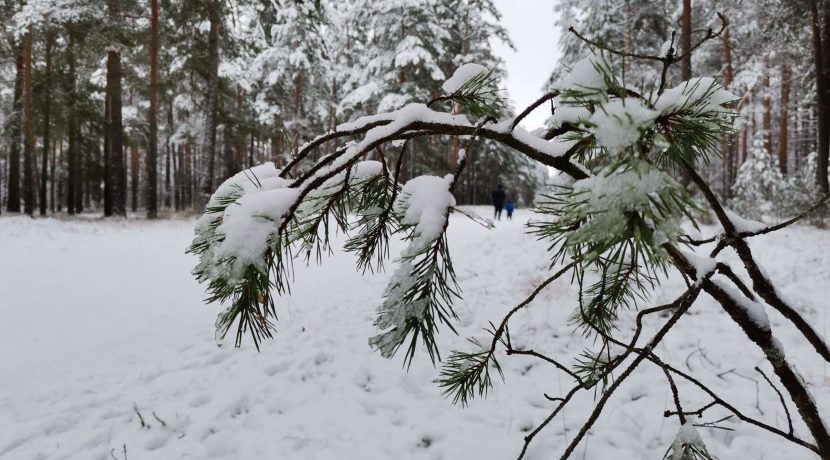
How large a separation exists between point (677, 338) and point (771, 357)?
346cm

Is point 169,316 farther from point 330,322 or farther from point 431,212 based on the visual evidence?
point 431,212

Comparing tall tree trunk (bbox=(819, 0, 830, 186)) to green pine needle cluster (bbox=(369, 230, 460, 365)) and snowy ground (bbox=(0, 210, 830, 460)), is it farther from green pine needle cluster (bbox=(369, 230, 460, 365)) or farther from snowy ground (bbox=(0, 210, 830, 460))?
green pine needle cluster (bbox=(369, 230, 460, 365))

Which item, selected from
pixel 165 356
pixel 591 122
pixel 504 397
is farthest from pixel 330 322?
pixel 591 122

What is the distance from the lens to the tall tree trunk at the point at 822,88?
8.54 meters

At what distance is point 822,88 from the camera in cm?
890

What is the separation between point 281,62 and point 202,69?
4.64 m

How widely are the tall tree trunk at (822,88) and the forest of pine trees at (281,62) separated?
0.03 metres

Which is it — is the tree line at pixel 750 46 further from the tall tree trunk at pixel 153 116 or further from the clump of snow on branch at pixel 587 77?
the tall tree trunk at pixel 153 116

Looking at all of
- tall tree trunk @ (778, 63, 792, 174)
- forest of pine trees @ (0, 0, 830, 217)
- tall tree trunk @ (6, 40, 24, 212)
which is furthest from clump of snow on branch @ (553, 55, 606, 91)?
tall tree trunk @ (6, 40, 24, 212)

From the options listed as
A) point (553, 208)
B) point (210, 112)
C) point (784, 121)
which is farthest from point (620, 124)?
point (784, 121)

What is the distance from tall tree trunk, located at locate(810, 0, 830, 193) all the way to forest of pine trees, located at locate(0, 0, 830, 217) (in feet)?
0.10

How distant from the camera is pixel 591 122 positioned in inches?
22.7

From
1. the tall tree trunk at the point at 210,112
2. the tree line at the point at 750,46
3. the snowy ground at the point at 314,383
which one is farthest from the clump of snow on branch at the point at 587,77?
the tall tree trunk at the point at 210,112

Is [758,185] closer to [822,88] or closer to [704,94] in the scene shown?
[822,88]
